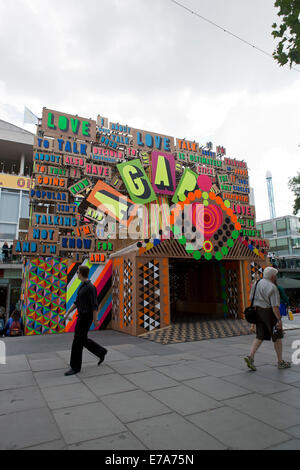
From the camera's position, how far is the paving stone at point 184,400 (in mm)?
3338

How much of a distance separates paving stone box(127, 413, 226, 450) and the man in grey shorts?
235 centimetres

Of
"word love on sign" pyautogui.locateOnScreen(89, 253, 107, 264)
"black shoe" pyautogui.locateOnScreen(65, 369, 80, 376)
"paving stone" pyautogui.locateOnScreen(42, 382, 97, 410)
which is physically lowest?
"black shoe" pyautogui.locateOnScreen(65, 369, 80, 376)

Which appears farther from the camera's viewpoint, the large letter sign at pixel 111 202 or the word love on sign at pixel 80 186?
the large letter sign at pixel 111 202

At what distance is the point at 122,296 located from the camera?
10.5 meters

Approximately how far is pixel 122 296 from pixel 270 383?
6.83m

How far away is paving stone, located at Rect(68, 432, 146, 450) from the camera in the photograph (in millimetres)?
2488

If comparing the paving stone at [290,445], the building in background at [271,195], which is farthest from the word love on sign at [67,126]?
the building in background at [271,195]

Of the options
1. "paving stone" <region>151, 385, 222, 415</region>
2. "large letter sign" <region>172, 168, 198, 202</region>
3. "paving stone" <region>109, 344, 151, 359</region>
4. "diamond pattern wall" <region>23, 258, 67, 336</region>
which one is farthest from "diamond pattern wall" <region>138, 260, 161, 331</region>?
"large letter sign" <region>172, 168, 198, 202</region>

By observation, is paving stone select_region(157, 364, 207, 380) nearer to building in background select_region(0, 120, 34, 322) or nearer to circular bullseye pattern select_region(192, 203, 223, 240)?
circular bullseye pattern select_region(192, 203, 223, 240)

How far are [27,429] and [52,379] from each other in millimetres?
1815

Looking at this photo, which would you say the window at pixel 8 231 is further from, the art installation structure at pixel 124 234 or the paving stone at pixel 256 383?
the paving stone at pixel 256 383

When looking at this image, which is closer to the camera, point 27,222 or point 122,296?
point 122,296
